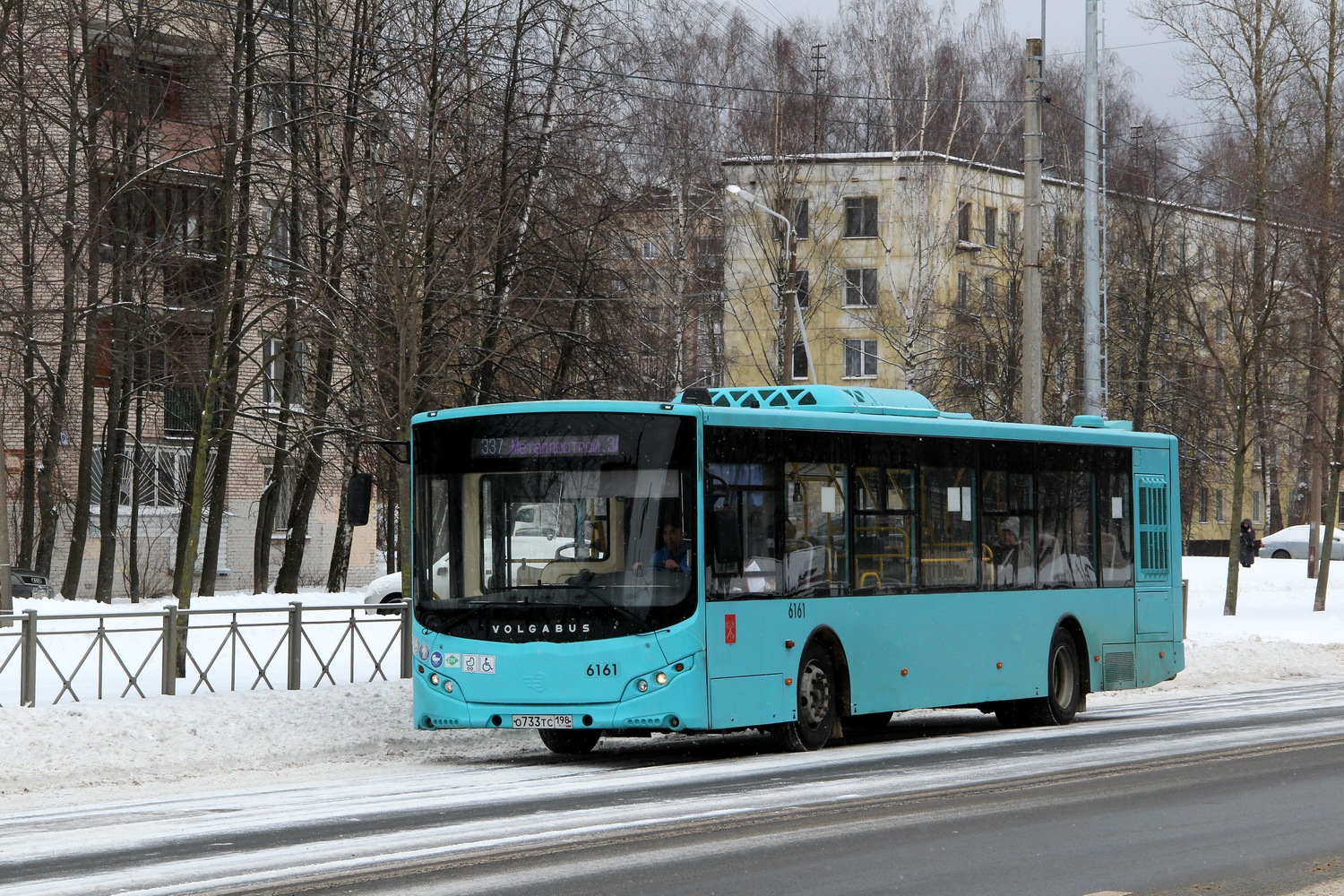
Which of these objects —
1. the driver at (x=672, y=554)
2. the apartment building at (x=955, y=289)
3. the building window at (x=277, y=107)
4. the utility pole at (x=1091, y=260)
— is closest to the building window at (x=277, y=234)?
the building window at (x=277, y=107)

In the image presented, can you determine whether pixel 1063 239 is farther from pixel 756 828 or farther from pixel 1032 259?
pixel 756 828

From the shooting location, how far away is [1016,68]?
5919 centimetres

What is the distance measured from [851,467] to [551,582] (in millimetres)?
2977

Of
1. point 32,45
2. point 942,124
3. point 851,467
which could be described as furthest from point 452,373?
point 942,124

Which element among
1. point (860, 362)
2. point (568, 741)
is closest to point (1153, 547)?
point (568, 741)

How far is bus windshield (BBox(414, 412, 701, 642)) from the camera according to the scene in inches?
558

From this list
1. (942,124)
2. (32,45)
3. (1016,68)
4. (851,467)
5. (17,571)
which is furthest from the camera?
(1016,68)

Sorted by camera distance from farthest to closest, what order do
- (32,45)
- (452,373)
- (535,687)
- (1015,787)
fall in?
(452,373) < (32,45) < (535,687) < (1015,787)

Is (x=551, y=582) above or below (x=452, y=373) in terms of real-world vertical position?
below

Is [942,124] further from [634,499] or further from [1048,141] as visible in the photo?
[634,499]

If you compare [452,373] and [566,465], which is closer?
[566,465]

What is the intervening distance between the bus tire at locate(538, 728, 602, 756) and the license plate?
158cm

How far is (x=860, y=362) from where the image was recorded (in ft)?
202

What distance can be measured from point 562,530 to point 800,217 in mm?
39642
